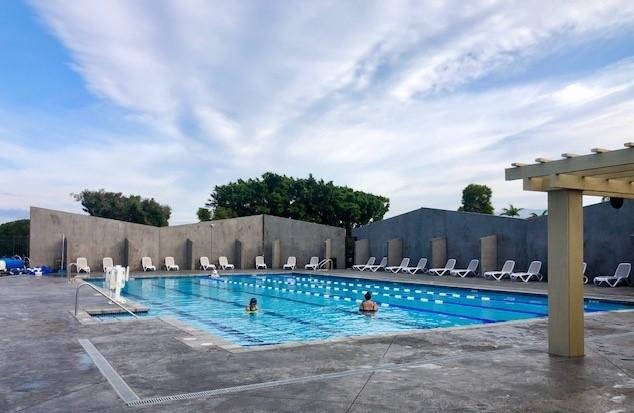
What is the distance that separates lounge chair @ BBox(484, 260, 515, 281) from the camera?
60.6 feet

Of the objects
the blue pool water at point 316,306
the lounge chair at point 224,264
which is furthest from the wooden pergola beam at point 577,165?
the lounge chair at point 224,264

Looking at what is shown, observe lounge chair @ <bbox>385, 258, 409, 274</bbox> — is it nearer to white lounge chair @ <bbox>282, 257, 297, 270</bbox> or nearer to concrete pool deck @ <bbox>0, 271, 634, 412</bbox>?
white lounge chair @ <bbox>282, 257, 297, 270</bbox>

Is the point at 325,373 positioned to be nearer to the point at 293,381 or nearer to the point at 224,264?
the point at 293,381

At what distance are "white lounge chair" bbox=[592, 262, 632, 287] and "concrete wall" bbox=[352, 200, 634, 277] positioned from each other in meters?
0.45

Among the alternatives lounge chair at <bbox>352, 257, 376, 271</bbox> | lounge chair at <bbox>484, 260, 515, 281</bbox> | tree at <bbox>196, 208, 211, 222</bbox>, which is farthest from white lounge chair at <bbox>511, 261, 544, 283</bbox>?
tree at <bbox>196, 208, 211, 222</bbox>

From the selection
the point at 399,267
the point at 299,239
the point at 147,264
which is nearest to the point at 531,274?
the point at 399,267

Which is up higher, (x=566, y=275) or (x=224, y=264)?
(x=566, y=275)

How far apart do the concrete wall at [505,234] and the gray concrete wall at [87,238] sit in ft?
35.8

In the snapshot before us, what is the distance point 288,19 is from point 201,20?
2014mm

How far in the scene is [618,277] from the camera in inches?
621

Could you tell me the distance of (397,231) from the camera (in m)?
24.9

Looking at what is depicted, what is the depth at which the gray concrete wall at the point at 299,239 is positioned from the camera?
26938 mm

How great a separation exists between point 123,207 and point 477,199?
27.9m

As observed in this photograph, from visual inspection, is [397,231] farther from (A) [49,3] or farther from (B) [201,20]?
(A) [49,3]
